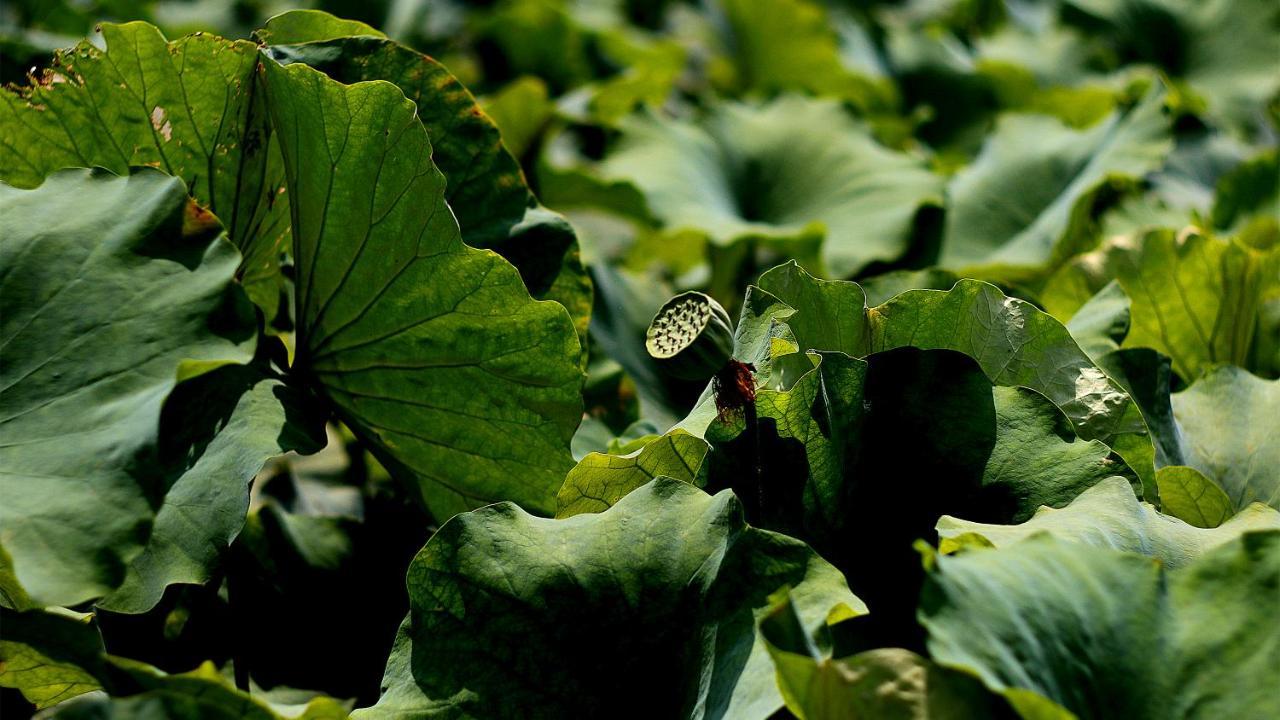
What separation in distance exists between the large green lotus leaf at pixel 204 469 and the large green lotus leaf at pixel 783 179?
78 cm

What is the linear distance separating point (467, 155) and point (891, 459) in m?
0.45

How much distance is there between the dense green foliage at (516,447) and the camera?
24.3 inches

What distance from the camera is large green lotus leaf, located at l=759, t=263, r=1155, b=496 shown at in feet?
2.78

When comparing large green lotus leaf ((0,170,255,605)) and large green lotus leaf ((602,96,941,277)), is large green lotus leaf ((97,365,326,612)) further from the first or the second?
large green lotus leaf ((602,96,941,277))

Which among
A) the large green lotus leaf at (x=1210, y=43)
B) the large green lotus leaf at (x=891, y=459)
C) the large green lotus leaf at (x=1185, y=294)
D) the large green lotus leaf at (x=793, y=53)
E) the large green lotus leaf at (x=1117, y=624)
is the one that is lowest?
the large green lotus leaf at (x=793, y=53)

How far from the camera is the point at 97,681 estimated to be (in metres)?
0.72

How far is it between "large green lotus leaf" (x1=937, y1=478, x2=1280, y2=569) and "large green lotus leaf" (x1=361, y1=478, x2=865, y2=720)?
10 centimetres

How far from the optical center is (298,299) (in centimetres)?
93

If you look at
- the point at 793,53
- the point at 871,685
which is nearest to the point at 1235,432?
the point at 871,685

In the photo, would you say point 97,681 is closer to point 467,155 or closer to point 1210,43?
point 467,155

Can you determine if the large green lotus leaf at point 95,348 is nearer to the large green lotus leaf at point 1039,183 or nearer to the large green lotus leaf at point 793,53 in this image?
the large green lotus leaf at point 1039,183

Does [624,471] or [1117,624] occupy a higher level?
[1117,624]

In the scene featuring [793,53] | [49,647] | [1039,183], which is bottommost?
[793,53]

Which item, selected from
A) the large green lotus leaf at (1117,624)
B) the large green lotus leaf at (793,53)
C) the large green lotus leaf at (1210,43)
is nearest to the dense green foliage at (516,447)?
the large green lotus leaf at (1117,624)
